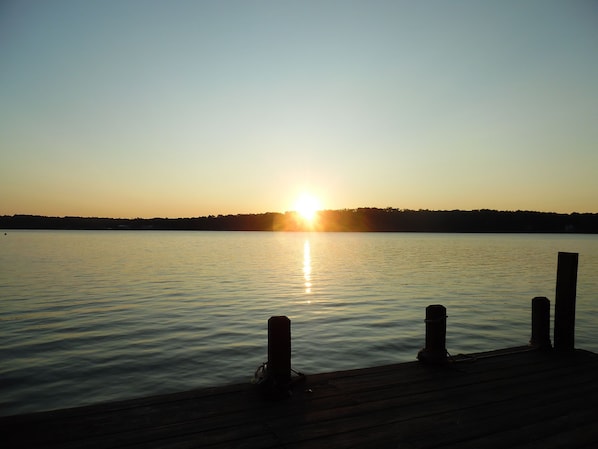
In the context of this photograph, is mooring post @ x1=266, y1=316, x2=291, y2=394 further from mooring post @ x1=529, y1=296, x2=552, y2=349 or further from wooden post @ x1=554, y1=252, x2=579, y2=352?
wooden post @ x1=554, y1=252, x2=579, y2=352

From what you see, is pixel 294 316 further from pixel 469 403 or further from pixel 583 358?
pixel 469 403

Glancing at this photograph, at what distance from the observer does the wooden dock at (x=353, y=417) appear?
15.9 ft

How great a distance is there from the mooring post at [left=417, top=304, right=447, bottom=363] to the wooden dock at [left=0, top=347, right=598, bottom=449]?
0.47 m

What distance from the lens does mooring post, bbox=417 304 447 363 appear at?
7621 millimetres

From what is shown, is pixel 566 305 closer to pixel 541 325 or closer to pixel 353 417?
pixel 541 325

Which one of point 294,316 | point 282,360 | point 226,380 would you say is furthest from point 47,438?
point 294,316

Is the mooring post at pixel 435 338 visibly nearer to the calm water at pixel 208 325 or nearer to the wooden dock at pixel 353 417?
the wooden dock at pixel 353 417

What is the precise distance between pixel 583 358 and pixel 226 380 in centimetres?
779

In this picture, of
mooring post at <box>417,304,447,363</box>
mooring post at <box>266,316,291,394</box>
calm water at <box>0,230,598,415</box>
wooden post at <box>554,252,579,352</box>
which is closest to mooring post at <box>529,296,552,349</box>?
wooden post at <box>554,252,579,352</box>

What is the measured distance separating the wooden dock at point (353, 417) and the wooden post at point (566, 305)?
1727 mm

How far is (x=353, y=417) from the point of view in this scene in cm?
542

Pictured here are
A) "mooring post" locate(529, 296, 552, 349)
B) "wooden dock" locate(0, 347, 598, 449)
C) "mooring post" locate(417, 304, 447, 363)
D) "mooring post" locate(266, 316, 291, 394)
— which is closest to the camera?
"wooden dock" locate(0, 347, 598, 449)

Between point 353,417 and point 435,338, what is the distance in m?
2.91

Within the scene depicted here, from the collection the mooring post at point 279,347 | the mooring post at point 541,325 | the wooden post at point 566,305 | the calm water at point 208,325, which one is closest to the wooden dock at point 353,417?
→ the mooring post at point 279,347
